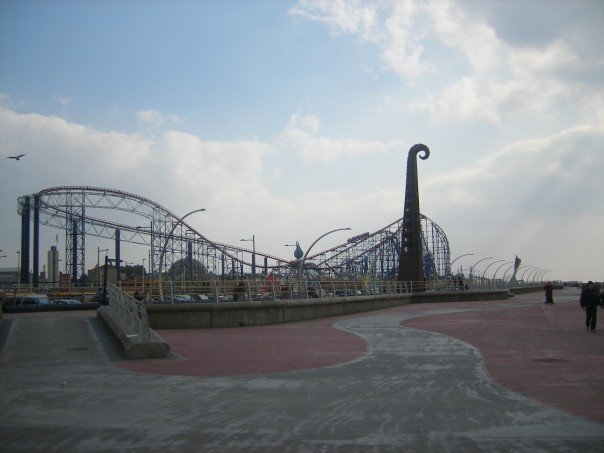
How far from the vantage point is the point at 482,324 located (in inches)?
808

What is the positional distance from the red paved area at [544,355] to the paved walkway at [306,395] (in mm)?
38

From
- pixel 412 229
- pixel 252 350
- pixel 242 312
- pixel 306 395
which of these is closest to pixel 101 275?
pixel 412 229

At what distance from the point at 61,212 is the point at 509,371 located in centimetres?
6716

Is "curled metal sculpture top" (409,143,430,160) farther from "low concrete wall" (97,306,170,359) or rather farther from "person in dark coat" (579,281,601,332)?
"low concrete wall" (97,306,170,359)

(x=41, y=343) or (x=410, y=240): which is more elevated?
(x=410, y=240)

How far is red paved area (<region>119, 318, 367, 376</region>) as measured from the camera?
11000 mm

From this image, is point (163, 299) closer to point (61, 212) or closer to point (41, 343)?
point (41, 343)

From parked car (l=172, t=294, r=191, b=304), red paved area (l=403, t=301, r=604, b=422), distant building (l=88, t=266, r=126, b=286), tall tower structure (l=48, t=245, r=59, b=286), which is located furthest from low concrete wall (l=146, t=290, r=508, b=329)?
tall tower structure (l=48, t=245, r=59, b=286)

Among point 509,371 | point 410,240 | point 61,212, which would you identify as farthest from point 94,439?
point 61,212

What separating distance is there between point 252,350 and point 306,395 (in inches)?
215

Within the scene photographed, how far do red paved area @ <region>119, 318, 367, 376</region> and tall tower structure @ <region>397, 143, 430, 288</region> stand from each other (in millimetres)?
31533

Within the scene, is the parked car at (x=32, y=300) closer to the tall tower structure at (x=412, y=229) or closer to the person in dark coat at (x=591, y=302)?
the person in dark coat at (x=591, y=302)

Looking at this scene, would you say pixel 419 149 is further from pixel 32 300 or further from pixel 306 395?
pixel 306 395

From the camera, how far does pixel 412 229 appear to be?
5081 centimetres
